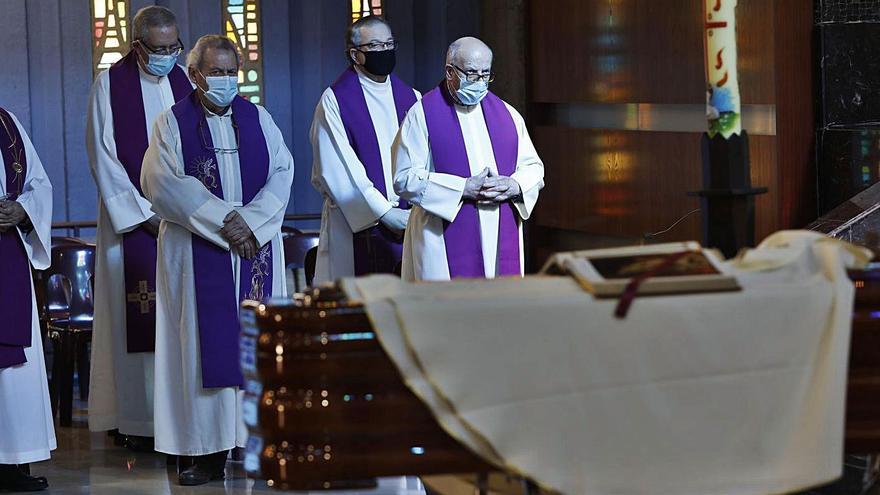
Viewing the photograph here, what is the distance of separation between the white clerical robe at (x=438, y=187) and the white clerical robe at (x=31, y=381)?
156 cm

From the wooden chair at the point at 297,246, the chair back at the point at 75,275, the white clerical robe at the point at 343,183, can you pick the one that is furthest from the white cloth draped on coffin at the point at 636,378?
the wooden chair at the point at 297,246

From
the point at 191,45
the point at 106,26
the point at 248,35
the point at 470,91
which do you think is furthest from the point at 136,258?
the point at 248,35

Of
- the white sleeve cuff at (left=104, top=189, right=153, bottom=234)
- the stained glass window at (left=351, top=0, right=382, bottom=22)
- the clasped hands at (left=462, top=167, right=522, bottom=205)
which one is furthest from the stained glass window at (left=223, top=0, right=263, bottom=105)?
the clasped hands at (left=462, top=167, right=522, bottom=205)

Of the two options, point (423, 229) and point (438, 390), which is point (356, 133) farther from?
point (438, 390)

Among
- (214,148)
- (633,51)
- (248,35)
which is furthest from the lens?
(248,35)

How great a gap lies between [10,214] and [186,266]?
0.79 meters

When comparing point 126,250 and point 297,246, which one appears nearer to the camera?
point 126,250

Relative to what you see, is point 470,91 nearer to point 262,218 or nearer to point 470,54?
point 470,54

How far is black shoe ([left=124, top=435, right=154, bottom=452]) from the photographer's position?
25.1ft

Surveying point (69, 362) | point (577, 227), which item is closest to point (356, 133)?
point (69, 362)

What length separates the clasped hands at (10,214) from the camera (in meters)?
6.54

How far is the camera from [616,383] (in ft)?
10.2

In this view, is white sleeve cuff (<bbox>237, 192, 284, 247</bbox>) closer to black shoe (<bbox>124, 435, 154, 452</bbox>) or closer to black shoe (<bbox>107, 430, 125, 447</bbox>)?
black shoe (<bbox>124, 435, 154, 452</bbox>)

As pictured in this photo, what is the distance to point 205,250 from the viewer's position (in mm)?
6824
